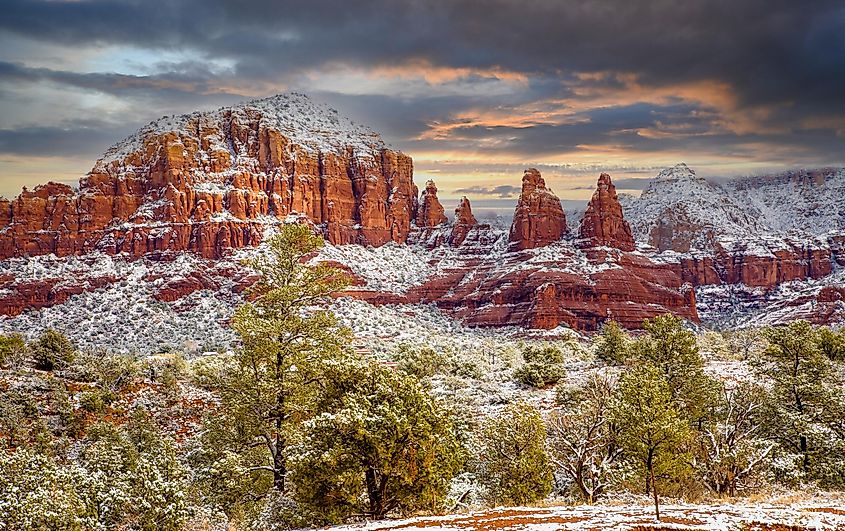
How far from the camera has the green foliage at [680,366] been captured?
3722cm

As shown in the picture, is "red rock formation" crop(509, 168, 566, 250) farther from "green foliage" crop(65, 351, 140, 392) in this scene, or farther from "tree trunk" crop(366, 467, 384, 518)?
"tree trunk" crop(366, 467, 384, 518)

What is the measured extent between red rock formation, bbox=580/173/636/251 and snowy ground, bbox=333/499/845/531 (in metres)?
175

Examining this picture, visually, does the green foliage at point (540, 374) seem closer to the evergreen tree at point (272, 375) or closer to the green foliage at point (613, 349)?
the green foliage at point (613, 349)

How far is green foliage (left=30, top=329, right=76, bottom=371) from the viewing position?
63.7m

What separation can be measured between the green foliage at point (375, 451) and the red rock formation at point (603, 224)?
176 m

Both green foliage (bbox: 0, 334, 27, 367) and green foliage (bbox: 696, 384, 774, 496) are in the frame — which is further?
green foliage (bbox: 0, 334, 27, 367)

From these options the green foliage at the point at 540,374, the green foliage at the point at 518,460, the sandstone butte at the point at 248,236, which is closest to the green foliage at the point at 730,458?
the green foliage at the point at 518,460

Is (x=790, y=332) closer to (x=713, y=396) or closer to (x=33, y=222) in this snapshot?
(x=713, y=396)

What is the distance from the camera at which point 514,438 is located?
102 ft

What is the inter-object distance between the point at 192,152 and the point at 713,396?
18286 centimetres

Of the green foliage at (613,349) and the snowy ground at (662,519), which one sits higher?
the snowy ground at (662,519)

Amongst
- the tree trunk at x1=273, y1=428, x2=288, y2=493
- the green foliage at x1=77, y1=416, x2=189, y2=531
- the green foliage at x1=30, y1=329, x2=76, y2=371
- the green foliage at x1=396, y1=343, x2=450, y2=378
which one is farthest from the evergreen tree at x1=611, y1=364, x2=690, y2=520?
the green foliage at x1=30, y1=329, x2=76, y2=371

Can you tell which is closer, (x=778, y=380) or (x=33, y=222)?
(x=778, y=380)

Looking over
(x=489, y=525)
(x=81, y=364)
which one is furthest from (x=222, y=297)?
(x=489, y=525)
